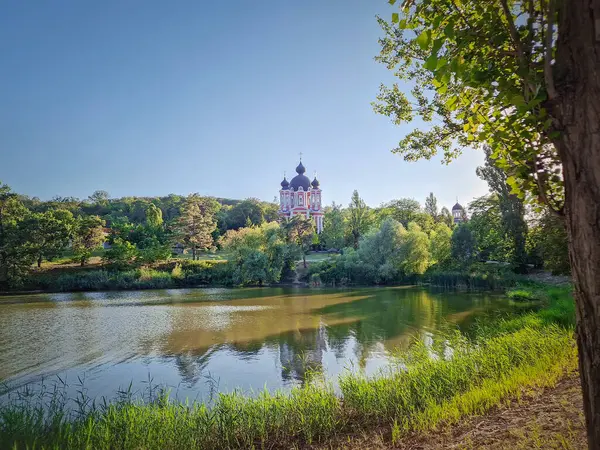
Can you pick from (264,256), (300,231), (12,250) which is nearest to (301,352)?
(264,256)

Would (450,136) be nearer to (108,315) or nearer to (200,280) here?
(108,315)

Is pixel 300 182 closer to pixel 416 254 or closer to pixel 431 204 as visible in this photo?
pixel 431 204

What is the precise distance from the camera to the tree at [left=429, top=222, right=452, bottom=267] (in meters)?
35.3

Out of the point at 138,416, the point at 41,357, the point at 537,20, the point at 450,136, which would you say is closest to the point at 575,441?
the point at 537,20

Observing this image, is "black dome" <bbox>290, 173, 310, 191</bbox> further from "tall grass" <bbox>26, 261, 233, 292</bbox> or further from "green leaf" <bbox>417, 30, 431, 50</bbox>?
"green leaf" <bbox>417, 30, 431, 50</bbox>

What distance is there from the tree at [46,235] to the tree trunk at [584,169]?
4215 centimetres

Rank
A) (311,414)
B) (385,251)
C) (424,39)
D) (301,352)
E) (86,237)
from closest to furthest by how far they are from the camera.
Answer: (424,39) → (311,414) → (301,352) → (385,251) → (86,237)

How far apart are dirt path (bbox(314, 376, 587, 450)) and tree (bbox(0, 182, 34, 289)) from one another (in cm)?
3860

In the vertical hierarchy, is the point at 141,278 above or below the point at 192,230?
below

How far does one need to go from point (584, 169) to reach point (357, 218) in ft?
159

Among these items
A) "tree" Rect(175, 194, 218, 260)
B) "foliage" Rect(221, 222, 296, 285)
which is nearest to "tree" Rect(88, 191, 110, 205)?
"tree" Rect(175, 194, 218, 260)

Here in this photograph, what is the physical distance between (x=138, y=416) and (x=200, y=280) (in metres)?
34.9

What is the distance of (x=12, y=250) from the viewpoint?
3384 cm

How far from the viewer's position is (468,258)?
33.2m
